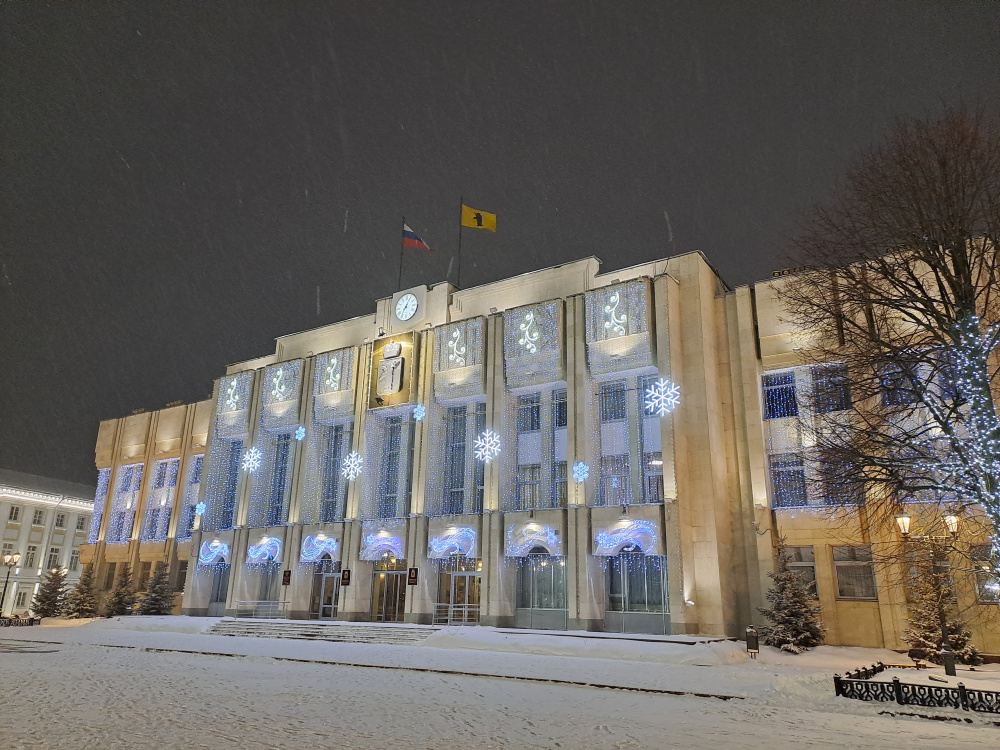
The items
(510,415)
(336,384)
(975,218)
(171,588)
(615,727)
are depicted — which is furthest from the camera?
(171,588)

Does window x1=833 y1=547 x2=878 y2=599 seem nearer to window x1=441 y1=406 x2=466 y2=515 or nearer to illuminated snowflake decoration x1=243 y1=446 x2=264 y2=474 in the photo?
window x1=441 y1=406 x2=466 y2=515

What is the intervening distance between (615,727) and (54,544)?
276 ft

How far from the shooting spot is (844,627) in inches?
1162

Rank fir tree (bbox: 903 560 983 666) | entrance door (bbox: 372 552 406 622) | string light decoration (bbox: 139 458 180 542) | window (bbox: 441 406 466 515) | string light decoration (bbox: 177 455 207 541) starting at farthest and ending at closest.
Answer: string light decoration (bbox: 139 458 180 542)
string light decoration (bbox: 177 455 207 541)
entrance door (bbox: 372 552 406 622)
window (bbox: 441 406 466 515)
fir tree (bbox: 903 560 983 666)

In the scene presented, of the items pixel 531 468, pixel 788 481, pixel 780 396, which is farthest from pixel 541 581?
pixel 780 396

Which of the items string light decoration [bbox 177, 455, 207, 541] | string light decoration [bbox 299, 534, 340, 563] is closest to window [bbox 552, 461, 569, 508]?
string light decoration [bbox 299, 534, 340, 563]

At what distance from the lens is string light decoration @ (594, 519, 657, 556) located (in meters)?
31.0

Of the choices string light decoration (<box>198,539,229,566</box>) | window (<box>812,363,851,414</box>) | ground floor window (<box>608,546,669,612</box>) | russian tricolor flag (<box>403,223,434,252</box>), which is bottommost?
ground floor window (<box>608,546,669,612</box>)

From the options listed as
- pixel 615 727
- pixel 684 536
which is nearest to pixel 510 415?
pixel 684 536

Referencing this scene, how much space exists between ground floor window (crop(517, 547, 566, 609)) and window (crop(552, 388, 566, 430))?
6.54 m

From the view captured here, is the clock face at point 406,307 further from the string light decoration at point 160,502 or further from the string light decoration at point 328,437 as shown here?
the string light decoration at point 160,502

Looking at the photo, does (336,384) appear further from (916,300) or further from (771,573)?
(916,300)

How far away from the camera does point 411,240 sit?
42.1 m

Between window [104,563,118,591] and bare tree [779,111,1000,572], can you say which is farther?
window [104,563,118,591]
